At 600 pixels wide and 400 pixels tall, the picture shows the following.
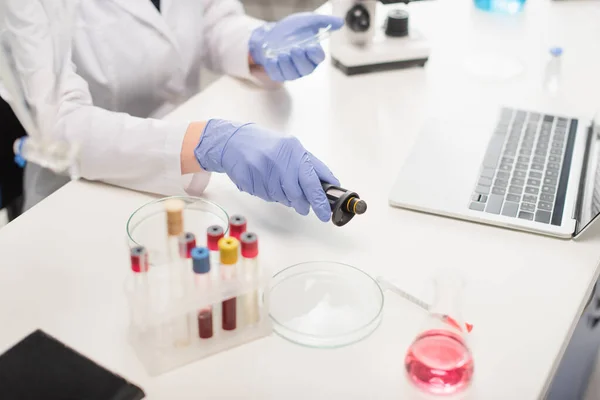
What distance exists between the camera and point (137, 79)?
54.2 inches

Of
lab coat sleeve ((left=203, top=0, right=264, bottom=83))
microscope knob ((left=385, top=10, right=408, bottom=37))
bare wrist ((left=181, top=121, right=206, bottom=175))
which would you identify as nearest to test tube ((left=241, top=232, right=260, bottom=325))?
bare wrist ((left=181, top=121, right=206, bottom=175))

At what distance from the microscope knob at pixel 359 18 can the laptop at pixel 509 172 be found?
31 cm

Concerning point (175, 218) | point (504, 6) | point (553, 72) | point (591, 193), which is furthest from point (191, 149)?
point (504, 6)

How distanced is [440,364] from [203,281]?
0.28 meters

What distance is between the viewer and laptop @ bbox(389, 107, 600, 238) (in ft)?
3.36

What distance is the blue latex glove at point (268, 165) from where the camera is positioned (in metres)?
0.97

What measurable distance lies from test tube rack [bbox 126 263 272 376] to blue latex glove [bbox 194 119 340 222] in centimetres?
20

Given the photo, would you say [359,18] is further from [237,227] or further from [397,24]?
[237,227]

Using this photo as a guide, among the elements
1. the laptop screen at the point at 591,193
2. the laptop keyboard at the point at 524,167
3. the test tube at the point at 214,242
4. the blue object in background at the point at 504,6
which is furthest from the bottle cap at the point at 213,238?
the blue object in background at the point at 504,6

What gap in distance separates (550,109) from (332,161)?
0.50 m

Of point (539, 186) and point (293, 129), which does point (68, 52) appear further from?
point (539, 186)

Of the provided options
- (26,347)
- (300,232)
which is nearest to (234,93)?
(300,232)

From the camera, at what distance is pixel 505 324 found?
2.74 ft

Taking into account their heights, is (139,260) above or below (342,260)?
above
